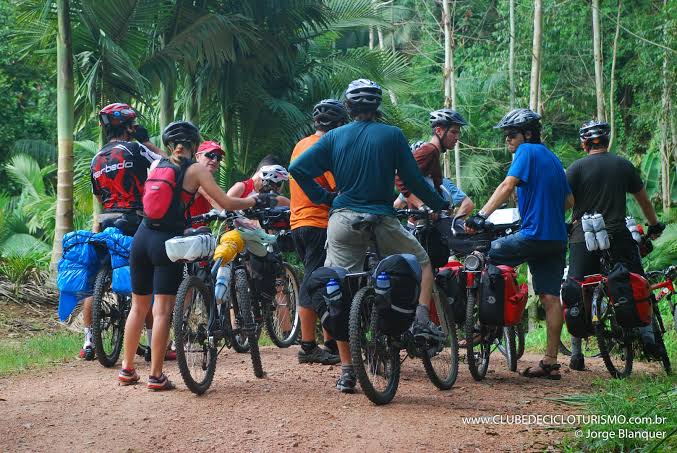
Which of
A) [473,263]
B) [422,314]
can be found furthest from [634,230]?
[422,314]

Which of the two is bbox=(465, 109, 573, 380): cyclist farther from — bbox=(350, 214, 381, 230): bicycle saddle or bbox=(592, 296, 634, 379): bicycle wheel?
bbox=(350, 214, 381, 230): bicycle saddle

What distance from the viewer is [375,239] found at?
6.90 m

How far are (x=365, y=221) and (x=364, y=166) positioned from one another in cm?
39

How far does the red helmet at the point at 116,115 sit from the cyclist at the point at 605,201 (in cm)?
400

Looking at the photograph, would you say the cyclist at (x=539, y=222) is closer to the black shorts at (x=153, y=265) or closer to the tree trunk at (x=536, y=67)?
the black shorts at (x=153, y=265)

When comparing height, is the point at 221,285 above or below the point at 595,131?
below

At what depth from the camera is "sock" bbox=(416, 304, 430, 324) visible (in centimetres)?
704

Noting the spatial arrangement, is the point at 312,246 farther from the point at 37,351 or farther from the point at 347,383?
the point at 37,351

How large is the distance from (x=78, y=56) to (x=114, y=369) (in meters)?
7.83

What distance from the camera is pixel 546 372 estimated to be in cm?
845

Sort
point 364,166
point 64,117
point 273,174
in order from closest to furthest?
point 364,166
point 273,174
point 64,117

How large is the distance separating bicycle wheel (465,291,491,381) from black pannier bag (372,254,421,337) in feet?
4.42

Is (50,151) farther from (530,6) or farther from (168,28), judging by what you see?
(530,6)

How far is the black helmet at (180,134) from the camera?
7.47 meters
